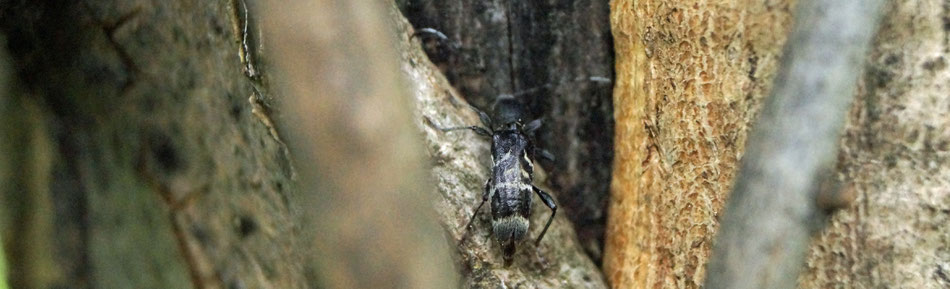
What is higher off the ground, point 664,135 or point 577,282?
point 664,135

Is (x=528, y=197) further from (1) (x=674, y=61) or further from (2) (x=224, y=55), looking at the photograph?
(2) (x=224, y=55)

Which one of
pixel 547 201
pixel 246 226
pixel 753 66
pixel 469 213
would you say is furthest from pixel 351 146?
pixel 547 201

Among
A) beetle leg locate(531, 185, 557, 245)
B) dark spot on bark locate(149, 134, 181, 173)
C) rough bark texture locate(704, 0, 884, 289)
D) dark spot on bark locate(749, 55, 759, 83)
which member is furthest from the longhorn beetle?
rough bark texture locate(704, 0, 884, 289)

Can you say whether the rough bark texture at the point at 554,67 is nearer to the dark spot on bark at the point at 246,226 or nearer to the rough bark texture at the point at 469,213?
the rough bark texture at the point at 469,213

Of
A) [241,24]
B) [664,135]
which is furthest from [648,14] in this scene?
[241,24]

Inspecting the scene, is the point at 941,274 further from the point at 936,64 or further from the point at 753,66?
the point at 753,66

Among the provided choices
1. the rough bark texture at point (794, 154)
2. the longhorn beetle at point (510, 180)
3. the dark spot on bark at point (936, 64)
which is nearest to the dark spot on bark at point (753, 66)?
the dark spot on bark at point (936, 64)

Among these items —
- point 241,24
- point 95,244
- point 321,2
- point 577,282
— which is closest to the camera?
point 321,2
